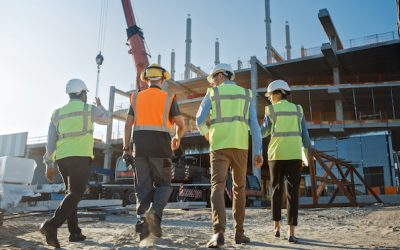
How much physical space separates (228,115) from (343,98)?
27125 millimetres

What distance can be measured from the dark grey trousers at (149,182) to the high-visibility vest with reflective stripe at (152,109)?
316mm

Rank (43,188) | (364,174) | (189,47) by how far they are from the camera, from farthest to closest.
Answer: (189,47) → (364,174) → (43,188)

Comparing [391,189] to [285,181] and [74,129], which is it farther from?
[74,129]

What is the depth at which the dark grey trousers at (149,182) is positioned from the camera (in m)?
3.36

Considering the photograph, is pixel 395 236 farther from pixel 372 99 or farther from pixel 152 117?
pixel 372 99

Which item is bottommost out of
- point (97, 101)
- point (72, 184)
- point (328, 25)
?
point (72, 184)

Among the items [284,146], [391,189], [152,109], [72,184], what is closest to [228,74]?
[152,109]

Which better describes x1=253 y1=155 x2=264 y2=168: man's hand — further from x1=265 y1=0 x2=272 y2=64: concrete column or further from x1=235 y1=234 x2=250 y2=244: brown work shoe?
x1=265 y1=0 x2=272 y2=64: concrete column

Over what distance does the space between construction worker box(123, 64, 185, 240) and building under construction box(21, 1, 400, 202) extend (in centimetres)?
1758

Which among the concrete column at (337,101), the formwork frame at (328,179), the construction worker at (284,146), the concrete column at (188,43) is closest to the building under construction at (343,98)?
the concrete column at (337,101)

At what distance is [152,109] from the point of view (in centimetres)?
350

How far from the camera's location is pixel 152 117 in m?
3.48

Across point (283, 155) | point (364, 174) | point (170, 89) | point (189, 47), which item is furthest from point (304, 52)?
point (283, 155)

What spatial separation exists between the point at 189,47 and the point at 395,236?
39.5 m
